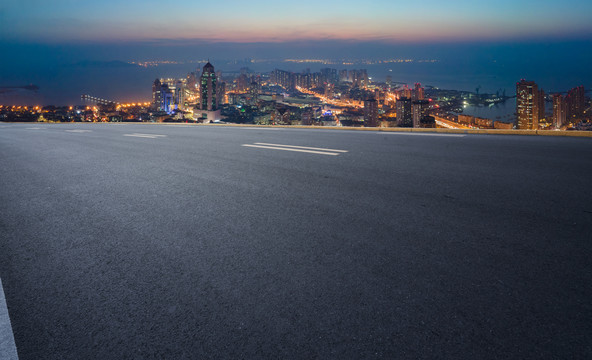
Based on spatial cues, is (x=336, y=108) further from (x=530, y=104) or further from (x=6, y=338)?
(x=6, y=338)

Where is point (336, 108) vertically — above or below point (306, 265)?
above

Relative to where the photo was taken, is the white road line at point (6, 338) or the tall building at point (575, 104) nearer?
the white road line at point (6, 338)

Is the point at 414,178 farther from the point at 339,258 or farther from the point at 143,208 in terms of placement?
the point at 143,208

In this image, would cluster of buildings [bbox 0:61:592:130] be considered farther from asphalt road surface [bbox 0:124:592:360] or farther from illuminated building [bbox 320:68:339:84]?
asphalt road surface [bbox 0:124:592:360]

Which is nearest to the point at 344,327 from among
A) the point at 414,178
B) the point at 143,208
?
the point at 143,208

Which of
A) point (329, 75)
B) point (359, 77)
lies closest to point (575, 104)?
point (359, 77)

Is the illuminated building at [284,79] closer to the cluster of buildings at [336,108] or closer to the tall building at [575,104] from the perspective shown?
the cluster of buildings at [336,108]

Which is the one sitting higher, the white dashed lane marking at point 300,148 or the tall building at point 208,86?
the tall building at point 208,86

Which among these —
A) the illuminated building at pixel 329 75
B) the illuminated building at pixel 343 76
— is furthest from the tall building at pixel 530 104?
the illuminated building at pixel 343 76
